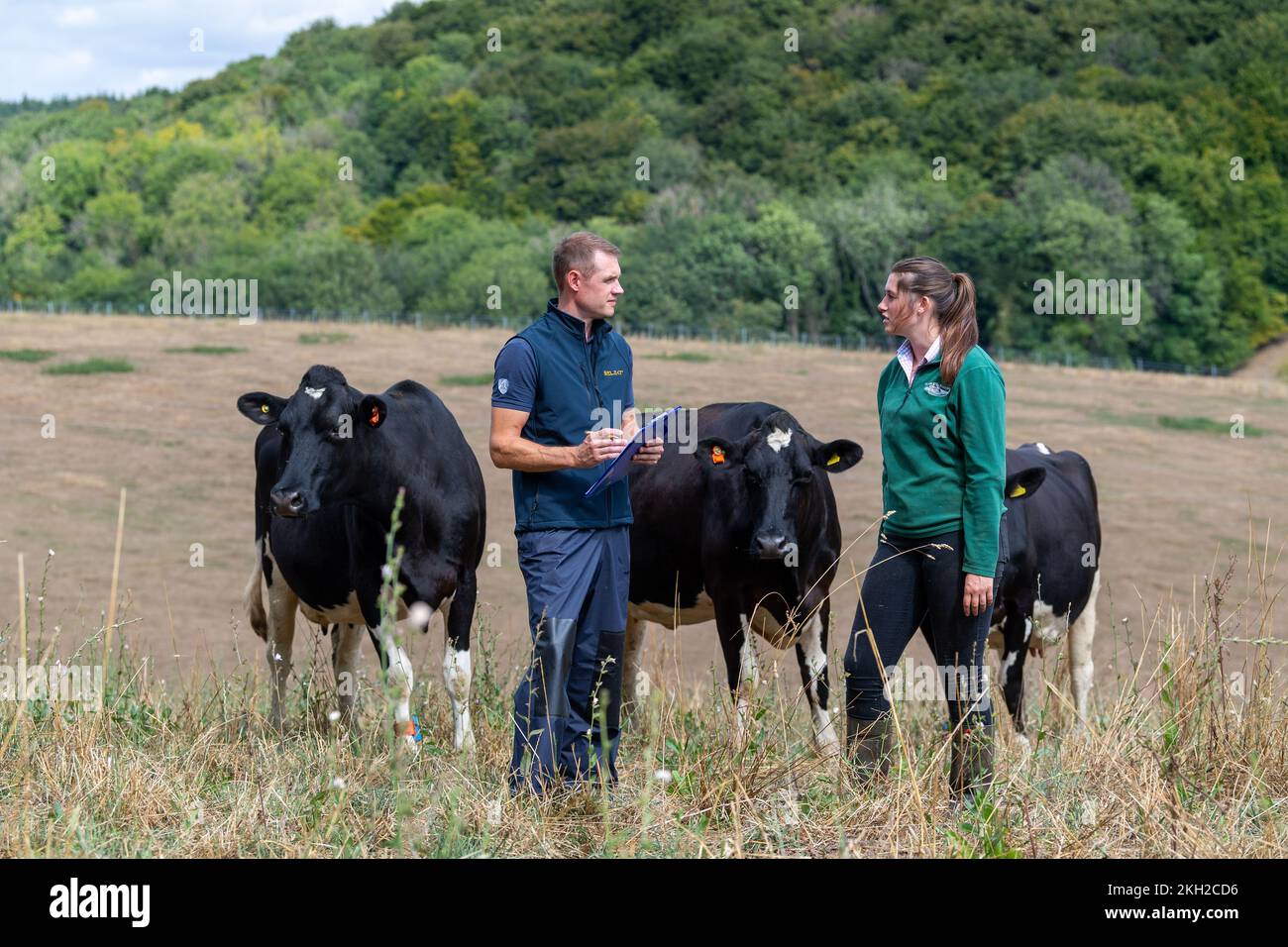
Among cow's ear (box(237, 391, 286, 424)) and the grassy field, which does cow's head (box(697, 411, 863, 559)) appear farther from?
cow's ear (box(237, 391, 286, 424))

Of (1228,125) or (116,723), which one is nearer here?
(116,723)

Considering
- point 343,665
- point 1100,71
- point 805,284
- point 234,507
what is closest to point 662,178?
point 805,284

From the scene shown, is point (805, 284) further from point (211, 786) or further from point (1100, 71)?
point (211, 786)

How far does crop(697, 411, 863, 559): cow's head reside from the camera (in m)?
7.43

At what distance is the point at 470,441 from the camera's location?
30.3 m

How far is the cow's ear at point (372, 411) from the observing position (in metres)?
7.56

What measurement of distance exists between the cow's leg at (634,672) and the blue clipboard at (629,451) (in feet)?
10.9

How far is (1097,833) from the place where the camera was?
17.4ft

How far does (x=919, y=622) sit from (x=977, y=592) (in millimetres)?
371

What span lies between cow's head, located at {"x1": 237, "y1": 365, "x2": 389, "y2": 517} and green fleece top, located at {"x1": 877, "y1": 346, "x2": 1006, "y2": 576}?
9.64 feet

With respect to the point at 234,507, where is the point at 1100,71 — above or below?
above

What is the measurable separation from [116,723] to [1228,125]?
308 ft

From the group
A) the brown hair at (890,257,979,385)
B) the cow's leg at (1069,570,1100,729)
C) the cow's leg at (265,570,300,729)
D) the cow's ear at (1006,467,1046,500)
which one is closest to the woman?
the brown hair at (890,257,979,385)
